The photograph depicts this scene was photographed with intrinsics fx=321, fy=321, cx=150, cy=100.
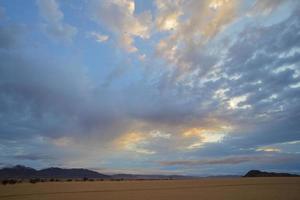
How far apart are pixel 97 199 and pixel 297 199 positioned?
43.9ft

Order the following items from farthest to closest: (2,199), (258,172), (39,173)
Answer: (39,173), (258,172), (2,199)

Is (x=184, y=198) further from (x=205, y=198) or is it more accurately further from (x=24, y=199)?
(x=24, y=199)

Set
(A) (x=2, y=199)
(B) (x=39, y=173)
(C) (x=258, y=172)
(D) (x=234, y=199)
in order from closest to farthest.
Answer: (D) (x=234, y=199) → (A) (x=2, y=199) → (C) (x=258, y=172) → (B) (x=39, y=173)

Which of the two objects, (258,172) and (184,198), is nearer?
(184,198)

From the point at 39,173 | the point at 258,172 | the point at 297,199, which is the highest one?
the point at 39,173

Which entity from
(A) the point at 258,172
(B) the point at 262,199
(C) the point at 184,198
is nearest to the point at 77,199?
(C) the point at 184,198

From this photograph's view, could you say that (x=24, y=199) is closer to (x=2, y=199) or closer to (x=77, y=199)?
(x=2, y=199)

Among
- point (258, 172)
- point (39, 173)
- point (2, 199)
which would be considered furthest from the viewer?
point (39, 173)

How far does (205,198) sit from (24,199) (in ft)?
41.3

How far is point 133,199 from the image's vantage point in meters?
21.6

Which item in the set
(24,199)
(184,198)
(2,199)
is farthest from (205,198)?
(2,199)

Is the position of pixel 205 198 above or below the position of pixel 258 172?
below

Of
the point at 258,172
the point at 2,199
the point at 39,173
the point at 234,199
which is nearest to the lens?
the point at 234,199

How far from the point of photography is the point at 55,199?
22.0 meters
